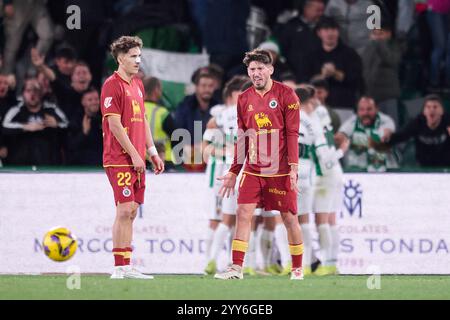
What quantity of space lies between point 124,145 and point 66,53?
20.0 ft

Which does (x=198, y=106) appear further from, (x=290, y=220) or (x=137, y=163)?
(x=137, y=163)

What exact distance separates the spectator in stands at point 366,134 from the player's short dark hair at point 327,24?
44.2 inches

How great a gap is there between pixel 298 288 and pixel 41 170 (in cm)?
549

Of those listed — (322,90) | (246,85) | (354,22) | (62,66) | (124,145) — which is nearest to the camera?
(124,145)

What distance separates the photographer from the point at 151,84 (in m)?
16.5

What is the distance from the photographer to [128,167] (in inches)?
454

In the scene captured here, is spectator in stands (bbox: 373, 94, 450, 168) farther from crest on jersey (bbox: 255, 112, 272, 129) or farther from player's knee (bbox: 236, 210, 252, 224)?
player's knee (bbox: 236, 210, 252, 224)

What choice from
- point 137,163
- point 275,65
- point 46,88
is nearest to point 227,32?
point 275,65

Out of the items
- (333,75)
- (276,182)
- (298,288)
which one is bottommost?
(298,288)

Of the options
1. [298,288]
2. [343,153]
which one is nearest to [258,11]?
[343,153]

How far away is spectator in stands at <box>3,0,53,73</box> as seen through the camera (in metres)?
17.3

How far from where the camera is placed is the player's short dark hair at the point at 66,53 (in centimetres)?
1722

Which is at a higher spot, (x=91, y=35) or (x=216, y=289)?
(x=91, y=35)
